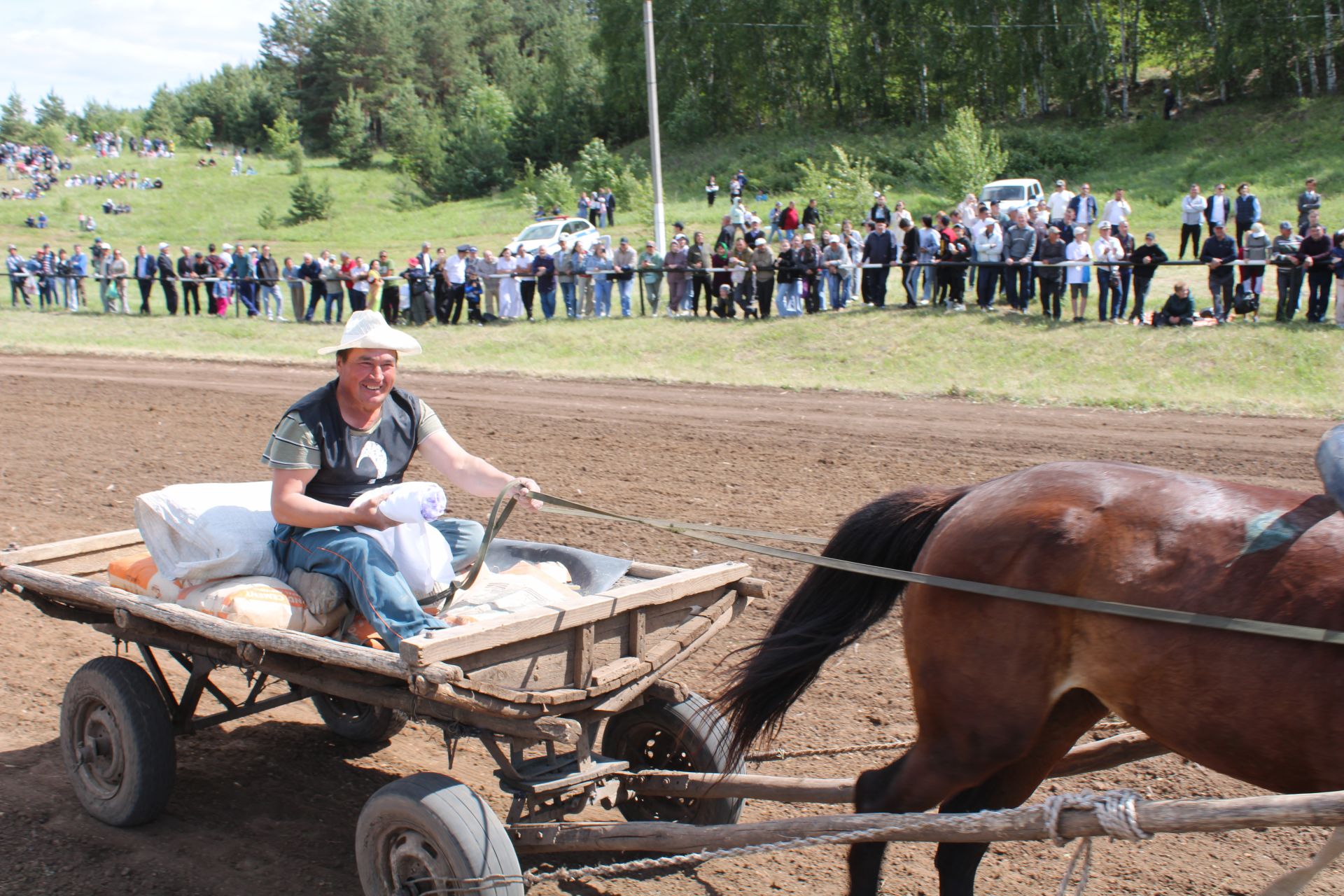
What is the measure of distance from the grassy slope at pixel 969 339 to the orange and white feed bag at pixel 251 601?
33.8ft

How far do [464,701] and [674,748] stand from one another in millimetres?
1203

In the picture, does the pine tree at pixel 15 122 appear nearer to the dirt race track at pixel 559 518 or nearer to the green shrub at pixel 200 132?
the green shrub at pixel 200 132

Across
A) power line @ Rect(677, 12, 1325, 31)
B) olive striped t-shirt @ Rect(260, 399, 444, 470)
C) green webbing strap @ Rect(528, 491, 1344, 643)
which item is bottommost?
green webbing strap @ Rect(528, 491, 1344, 643)

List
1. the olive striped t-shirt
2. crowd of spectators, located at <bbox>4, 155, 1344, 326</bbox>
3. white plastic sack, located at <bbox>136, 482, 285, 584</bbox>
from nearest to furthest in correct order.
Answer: the olive striped t-shirt < white plastic sack, located at <bbox>136, 482, 285, 584</bbox> < crowd of spectators, located at <bbox>4, 155, 1344, 326</bbox>

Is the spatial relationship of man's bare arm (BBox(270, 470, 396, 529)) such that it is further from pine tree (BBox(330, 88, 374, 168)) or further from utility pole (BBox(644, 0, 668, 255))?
pine tree (BBox(330, 88, 374, 168))

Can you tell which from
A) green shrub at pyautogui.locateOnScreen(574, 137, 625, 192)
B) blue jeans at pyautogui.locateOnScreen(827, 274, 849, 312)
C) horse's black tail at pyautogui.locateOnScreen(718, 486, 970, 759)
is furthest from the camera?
green shrub at pyautogui.locateOnScreen(574, 137, 625, 192)

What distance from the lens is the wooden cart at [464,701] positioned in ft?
11.3

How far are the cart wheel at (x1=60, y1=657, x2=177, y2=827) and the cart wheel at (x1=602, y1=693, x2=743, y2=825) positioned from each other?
5.59 feet

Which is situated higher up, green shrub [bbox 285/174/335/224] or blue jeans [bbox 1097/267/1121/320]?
green shrub [bbox 285/174/335/224]

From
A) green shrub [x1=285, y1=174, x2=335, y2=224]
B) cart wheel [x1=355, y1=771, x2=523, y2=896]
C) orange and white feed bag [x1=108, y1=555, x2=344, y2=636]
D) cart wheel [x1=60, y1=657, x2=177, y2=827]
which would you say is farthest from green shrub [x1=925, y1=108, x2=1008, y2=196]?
cart wheel [x1=355, y1=771, x2=523, y2=896]

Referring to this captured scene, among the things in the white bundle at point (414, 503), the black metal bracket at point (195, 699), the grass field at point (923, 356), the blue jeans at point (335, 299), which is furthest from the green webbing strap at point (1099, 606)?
the blue jeans at point (335, 299)

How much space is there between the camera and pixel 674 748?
4312 mm

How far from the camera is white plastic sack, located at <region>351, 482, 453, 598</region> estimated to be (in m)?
3.96

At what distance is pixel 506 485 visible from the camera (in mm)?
4176
